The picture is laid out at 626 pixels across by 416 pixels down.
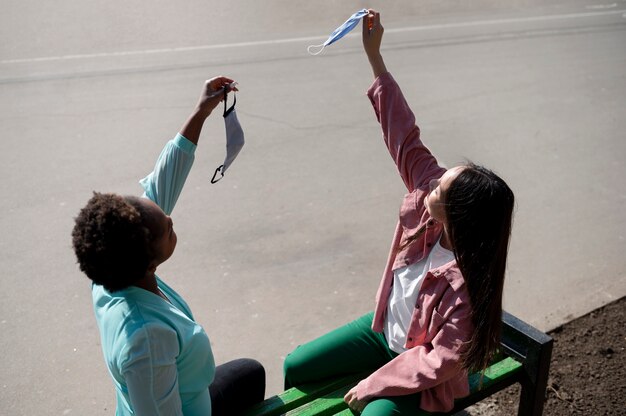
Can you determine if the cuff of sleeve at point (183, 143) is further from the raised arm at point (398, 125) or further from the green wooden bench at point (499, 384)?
the green wooden bench at point (499, 384)

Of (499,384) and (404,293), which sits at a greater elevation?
(404,293)

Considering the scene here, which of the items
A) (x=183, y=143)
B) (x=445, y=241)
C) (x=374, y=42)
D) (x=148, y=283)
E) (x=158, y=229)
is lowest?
(x=445, y=241)

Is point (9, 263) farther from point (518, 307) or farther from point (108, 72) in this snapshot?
point (108, 72)

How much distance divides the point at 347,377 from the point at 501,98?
480cm

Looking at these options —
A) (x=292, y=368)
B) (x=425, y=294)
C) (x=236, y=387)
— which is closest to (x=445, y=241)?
(x=425, y=294)

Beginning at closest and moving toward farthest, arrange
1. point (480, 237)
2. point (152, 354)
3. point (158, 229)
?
point (152, 354), point (158, 229), point (480, 237)

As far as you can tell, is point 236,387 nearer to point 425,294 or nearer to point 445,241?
point 425,294

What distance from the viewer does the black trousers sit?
2.50 m

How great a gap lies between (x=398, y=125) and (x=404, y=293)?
2.04 ft

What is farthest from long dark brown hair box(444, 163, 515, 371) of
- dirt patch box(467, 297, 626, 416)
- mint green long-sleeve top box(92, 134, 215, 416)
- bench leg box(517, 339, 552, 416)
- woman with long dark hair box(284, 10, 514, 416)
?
dirt patch box(467, 297, 626, 416)

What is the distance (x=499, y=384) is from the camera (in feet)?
9.05

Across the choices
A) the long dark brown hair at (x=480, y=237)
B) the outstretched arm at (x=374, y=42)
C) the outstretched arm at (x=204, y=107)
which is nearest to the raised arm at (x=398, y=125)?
the outstretched arm at (x=374, y=42)

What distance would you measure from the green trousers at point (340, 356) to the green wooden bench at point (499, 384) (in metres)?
0.04

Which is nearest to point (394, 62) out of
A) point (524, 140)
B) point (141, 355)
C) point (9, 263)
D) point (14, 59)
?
point (524, 140)
